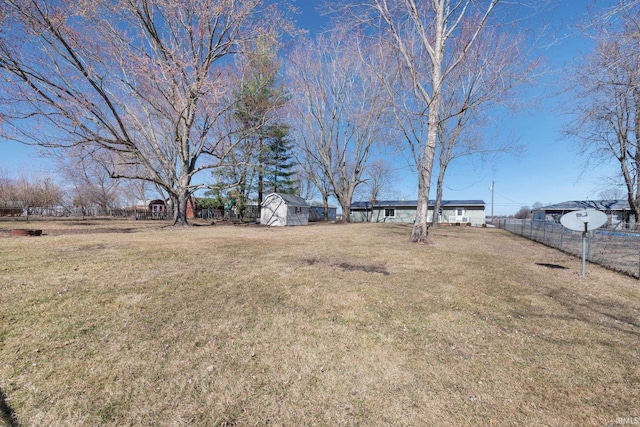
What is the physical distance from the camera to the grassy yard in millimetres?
1917

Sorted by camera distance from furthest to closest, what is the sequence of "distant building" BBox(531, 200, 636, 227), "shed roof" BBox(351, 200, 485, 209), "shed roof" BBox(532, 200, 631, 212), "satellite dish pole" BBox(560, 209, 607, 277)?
"shed roof" BBox(351, 200, 485, 209), "shed roof" BBox(532, 200, 631, 212), "distant building" BBox(531, 200, 636, 227), "satellite dish pole" BBox(560, 209, 607, 277)

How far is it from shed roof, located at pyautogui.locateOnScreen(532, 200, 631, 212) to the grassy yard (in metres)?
32.1

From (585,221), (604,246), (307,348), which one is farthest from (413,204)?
(307,348)

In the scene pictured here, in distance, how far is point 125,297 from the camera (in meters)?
3.69

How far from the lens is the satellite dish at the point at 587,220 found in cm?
600

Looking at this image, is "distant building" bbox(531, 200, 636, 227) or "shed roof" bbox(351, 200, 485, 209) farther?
"shed roof" bbox(351, 200, 485, 209)

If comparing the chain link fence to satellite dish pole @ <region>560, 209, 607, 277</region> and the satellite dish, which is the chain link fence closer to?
satellite dish pole @ <region>560, 209, 607, 277</region>

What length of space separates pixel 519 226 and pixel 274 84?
22.4 metres

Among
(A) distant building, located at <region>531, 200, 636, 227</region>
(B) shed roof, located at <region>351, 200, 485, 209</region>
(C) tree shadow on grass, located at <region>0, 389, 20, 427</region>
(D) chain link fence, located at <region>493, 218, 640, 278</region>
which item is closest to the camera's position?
→ (C) tree shadow on grass, located at <region>0, 389, 20, 427</region>

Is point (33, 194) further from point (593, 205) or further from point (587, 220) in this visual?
point (593, 205)

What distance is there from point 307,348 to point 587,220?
7.35m

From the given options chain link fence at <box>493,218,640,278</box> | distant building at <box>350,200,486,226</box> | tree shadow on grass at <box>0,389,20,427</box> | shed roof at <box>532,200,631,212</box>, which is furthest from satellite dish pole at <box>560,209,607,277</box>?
shed roof at <box>532,200,631,212</box>

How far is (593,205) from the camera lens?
2817 cm

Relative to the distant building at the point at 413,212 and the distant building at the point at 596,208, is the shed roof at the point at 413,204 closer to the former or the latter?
the distant building at the point at 413,212
